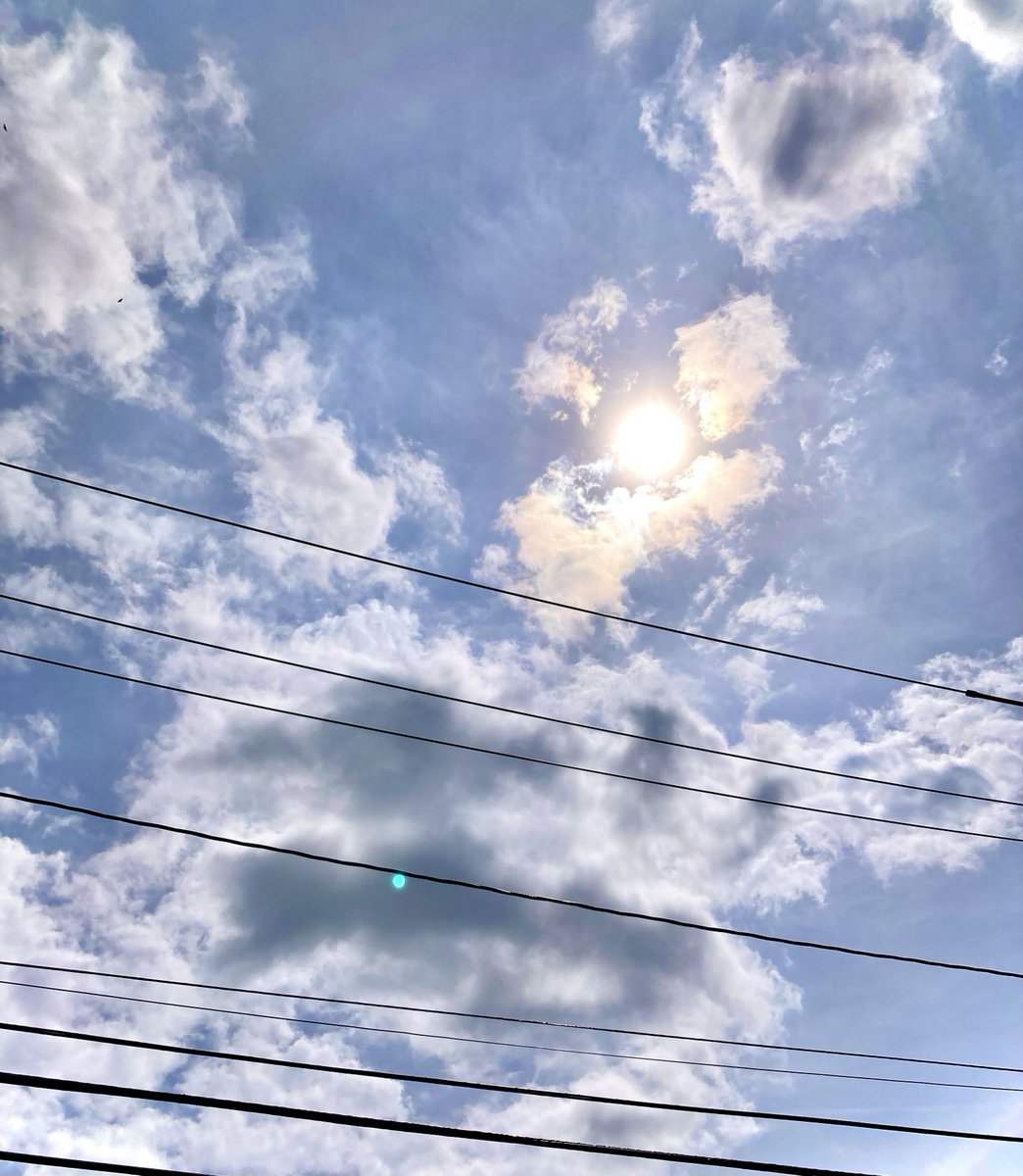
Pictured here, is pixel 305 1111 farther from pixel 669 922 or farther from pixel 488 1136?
pixel 669 922

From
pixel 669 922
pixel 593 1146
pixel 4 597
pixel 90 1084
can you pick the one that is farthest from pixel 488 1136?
pixel 4 597

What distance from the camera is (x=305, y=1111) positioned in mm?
6930

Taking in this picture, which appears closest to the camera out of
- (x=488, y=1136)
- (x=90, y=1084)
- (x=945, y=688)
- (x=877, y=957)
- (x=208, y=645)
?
(x=90, y=1084)

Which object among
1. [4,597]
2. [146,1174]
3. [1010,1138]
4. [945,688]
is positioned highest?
[945,688]

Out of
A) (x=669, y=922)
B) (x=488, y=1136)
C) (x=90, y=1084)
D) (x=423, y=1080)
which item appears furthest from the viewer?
(x=669, y=922)

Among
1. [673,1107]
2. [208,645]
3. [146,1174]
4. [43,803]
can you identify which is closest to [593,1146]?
[673,1107]

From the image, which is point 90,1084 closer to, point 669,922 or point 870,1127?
point 669,922

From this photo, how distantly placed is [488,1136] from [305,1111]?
1.92 metres

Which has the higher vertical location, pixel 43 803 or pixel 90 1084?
pixel 43 803

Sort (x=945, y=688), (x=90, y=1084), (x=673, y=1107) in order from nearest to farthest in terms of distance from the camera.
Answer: (x=90, y=1084)
(x=673, y=1107)
(x=945, y=688)

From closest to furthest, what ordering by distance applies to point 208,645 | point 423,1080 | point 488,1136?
point 488,1136, point 423,1080, point 208,645

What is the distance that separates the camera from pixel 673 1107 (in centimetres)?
841

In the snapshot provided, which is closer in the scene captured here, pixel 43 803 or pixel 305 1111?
pixel 305 1111

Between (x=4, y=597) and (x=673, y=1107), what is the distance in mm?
11377
